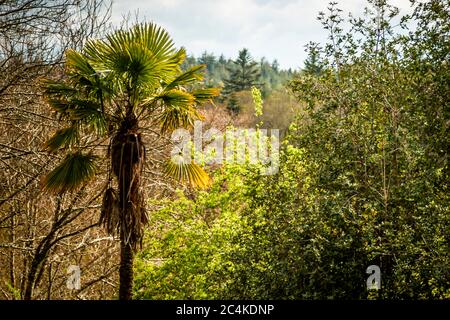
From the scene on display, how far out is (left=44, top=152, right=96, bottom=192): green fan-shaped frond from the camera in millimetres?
8133

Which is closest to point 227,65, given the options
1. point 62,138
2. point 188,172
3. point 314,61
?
point 314,61

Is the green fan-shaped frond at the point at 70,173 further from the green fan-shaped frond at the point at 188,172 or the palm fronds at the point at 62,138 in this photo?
the green fan-shaped frond at the point at 188,172

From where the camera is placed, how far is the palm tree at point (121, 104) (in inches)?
310

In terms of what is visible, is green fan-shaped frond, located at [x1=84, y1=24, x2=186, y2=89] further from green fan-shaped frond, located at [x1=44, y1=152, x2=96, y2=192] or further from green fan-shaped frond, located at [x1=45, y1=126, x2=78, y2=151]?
green fan-shaped frond, located at [x1=44, y1=152, x2=96, y2=192]

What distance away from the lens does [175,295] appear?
12.8 metres

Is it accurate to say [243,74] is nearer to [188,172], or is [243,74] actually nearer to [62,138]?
[188,172]

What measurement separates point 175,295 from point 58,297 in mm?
3285

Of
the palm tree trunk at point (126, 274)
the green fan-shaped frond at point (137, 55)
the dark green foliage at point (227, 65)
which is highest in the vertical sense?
the dark green foliage at point (227, 65)

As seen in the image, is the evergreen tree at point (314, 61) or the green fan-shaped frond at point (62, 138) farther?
the evergreen tree at point (314, 61)

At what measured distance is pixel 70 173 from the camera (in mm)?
8297

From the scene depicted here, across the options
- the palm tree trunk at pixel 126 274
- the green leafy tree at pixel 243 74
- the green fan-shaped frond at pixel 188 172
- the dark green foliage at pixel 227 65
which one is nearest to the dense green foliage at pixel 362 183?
the green fan-shaped frond at pixel 188 172

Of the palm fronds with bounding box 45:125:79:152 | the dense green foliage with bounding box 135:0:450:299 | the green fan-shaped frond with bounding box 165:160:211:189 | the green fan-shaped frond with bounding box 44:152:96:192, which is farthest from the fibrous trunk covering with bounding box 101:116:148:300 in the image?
the dense green foliage with bounding box 135:0:450:299
